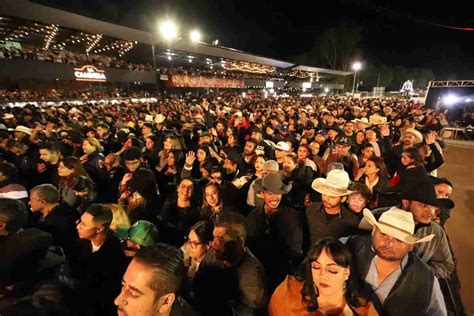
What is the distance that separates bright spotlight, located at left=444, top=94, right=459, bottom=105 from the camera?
20188 millimetres

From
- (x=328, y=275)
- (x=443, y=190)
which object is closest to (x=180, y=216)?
(x=328, y=275)

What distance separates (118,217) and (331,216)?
2363mm

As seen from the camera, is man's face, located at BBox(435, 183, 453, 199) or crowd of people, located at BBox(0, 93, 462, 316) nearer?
crowd of people, located at BBox(0, 93, 462, 316)

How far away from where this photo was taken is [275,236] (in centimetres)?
293

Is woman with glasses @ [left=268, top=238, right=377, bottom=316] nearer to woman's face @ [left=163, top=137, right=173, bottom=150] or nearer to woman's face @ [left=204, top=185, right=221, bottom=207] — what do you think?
woman's face @ [left=204, top=185, right=221, bottom=207]

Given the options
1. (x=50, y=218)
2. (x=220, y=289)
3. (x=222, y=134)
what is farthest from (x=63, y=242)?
(x=222, y=134)

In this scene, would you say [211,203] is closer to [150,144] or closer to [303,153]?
[303,153]

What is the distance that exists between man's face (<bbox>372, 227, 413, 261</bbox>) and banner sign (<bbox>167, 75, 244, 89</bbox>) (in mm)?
24749

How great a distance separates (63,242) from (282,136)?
5807 mm

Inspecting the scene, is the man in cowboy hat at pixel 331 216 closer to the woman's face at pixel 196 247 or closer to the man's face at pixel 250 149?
the woman's face at pixel 196 247

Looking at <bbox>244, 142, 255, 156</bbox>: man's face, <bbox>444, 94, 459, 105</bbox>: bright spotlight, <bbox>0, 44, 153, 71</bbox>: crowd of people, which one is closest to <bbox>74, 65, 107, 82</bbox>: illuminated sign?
<bbox>0, 44, 153, 71</bbox>: crowd of people

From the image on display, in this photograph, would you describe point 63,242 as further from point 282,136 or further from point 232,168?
point 282,136

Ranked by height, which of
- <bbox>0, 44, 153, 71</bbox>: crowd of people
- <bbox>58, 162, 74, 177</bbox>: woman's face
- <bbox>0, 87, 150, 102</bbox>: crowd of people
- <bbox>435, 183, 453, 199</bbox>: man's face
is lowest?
<bbox>58, 162, 74, 177</bbox>: woman's face

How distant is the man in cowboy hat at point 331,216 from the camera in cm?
289
